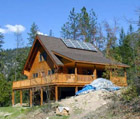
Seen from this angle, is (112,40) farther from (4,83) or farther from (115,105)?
(4,83)

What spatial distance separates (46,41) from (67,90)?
6.46 m

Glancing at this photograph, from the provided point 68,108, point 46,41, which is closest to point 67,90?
point 46,41

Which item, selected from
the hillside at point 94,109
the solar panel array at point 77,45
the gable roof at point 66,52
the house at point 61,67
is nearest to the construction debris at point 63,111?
the hillside at point 94,109

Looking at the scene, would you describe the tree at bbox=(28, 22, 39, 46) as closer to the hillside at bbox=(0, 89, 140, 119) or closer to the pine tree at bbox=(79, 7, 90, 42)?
the pine tree at bbox=(79, 7, 90, 42)

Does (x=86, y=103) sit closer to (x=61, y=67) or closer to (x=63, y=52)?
(x=61, y=67)

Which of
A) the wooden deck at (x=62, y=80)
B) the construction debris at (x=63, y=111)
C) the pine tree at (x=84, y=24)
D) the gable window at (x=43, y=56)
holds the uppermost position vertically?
the pine tree at (x=84, y=24)

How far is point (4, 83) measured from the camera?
36.5m

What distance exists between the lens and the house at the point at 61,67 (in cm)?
2483

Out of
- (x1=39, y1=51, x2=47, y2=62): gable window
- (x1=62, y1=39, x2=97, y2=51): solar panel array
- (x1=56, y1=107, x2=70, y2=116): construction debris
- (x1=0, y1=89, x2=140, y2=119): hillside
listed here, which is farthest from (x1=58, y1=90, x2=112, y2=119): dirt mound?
(x1=62, y1=39, x2=97, y2=51): solar panel array

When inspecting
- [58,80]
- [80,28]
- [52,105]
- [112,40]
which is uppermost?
[80,28]

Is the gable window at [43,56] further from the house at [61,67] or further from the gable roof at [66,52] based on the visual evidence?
the gable roof at [66,52]

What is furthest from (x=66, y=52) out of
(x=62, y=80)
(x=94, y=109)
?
(x=94, y=109)

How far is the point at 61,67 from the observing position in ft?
90.5

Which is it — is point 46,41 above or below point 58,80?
above
